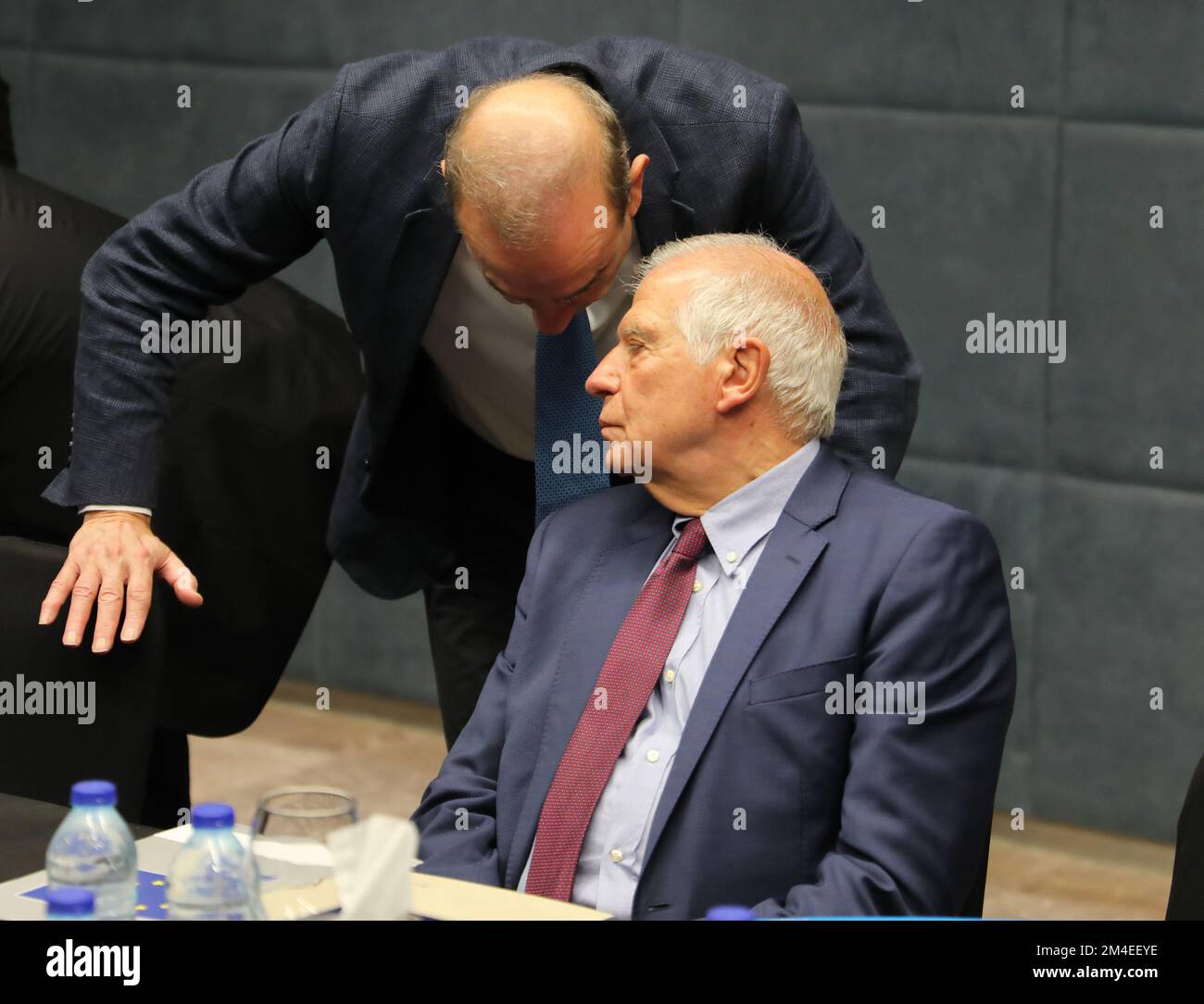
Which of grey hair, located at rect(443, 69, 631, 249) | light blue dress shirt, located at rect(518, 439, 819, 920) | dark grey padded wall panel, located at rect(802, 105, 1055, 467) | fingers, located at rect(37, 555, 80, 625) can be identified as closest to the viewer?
light blue dress shirt, located at rect(518, 439, 819, 920)

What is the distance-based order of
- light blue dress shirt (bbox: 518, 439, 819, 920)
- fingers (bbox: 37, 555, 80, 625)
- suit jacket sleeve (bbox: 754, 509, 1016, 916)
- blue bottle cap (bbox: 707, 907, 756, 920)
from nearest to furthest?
blue bottle cap (bbox: 707, 907, 756, 920) < suit jacket sleeve (bbox: 754, 509, 1016, 916) < light blue dress shirt (bbox: 518, 439, 819, 920) < fingers (bbox: 37, 555, 80, 625)

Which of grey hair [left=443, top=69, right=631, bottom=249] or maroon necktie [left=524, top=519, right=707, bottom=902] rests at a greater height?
grey hair [left=443, top=69, right=631, bottom=249]

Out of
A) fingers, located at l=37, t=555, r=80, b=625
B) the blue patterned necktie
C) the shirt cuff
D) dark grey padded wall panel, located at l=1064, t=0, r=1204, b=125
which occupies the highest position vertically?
dark grey padded wall panel, located at l=1064, t=0, r=1204, b=125

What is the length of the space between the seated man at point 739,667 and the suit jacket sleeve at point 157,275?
557 mm

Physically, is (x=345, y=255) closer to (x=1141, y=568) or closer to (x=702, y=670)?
(x=702, y=670)

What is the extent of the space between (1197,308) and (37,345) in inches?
85.6

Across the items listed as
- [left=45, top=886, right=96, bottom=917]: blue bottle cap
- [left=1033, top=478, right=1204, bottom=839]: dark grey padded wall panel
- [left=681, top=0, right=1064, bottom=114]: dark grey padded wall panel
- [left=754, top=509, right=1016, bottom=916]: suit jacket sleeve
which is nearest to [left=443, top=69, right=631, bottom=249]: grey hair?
[left=754, top=509, right=1016, bottom=916]: suit jacket sleeve

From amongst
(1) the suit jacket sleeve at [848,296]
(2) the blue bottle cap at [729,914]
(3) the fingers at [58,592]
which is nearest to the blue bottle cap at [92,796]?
(2) the blue bottle cap at [729,914]

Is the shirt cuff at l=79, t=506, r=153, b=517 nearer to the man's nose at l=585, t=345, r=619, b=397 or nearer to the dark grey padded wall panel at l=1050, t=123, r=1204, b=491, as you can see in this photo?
the man's nose at l=585, t=345, r=619, b=397

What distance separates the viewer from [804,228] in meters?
2.29

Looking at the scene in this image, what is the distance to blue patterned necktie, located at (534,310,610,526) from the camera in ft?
7.55

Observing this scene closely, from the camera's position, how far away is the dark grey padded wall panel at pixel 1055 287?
11.7 ft

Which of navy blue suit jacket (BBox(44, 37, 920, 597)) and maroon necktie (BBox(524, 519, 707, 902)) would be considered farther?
navy blue suit jacket (BBox(44, 37, 920, 597))

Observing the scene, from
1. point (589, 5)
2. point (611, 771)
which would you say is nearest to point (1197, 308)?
point (589, 5)
